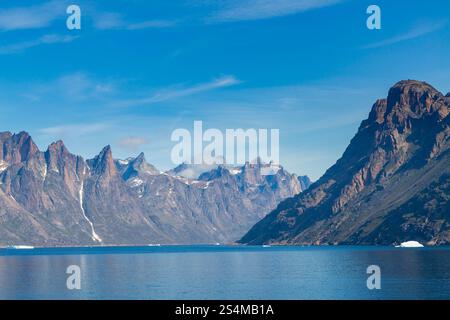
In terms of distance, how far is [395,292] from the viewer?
145375mm

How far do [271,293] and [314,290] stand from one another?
13836 millimetres

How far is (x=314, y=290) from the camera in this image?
15925 centimetres
